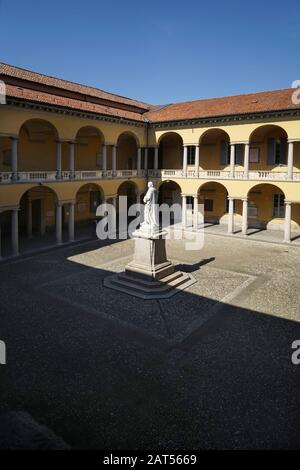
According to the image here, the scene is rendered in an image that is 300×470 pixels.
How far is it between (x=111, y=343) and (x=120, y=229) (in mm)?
19222

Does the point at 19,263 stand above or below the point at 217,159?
below

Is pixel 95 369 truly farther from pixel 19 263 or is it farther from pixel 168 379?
pixel 19 263

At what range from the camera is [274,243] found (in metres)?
25.7

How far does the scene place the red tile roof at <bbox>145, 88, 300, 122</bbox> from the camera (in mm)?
25328

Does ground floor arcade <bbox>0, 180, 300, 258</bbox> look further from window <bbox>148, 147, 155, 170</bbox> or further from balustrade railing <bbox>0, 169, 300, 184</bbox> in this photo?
window <bbox>148, 147, 155, 170</bbox>

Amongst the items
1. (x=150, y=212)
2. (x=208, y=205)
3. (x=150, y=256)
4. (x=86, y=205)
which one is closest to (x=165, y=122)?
(x=208, y=205)

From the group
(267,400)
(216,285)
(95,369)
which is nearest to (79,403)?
(95,369)

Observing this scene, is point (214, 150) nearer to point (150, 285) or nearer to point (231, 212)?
point (231, 212)

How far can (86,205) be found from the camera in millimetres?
31969

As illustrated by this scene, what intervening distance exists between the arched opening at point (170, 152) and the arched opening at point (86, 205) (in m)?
6.75

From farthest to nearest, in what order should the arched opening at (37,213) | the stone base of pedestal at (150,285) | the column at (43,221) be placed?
1. the column at (43,221)
2. the arched opening at (37,213)
3. the stone base of pedestal at (150,285)

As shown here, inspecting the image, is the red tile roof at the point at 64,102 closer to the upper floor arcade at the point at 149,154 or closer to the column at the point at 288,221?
the upper floor arcade at the point at 149,154

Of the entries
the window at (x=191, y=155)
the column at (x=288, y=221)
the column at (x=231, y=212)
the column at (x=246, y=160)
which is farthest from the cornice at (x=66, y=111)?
the column at (x=288, y=221)

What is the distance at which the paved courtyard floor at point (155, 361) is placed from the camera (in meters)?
7.60
